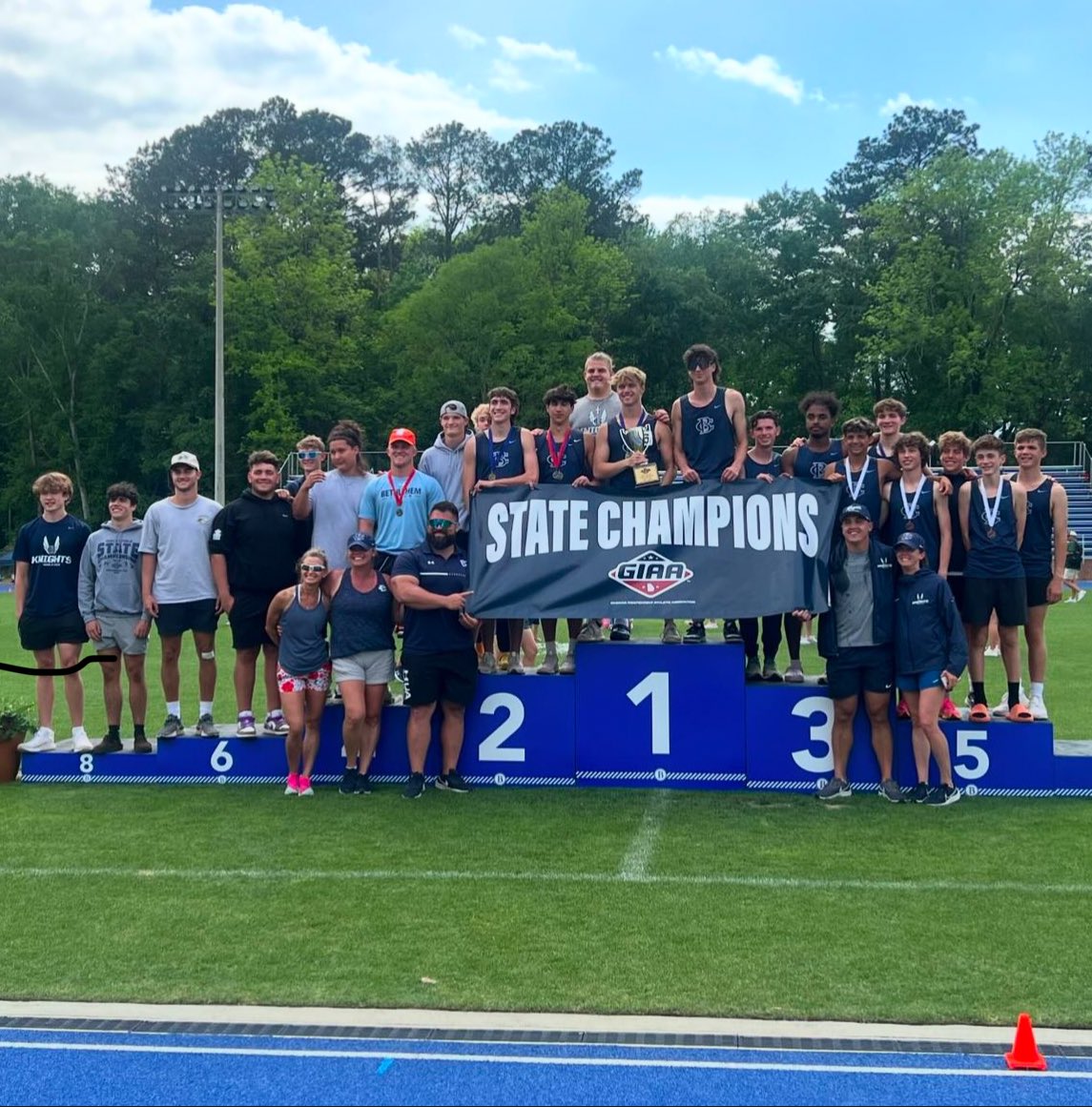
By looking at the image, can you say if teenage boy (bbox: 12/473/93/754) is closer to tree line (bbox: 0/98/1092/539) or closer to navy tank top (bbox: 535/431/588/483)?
navy tank top (bbox: 535/431/588/483)

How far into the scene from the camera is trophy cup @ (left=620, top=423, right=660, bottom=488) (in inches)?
305

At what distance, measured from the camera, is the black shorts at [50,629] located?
8156mm

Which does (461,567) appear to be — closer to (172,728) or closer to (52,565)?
(172,728)

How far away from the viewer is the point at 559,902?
217 inches

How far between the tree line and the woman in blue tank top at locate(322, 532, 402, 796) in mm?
39757

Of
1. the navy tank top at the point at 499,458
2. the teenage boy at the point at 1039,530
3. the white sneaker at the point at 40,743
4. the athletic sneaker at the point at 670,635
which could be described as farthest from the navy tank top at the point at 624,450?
the white sneaker at the point at 40,743

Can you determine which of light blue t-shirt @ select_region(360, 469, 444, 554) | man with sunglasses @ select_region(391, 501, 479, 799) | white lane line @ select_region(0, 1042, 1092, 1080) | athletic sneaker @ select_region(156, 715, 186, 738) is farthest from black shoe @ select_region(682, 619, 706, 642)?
white lane line @ select_region(0, 1042, 1092, 1080)

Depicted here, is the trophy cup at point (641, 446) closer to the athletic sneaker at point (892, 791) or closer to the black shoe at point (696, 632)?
the black shoe at point (696, 632)

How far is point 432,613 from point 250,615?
1.36 m

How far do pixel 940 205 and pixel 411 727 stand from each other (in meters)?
45.5

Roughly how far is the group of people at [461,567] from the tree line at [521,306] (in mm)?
39068

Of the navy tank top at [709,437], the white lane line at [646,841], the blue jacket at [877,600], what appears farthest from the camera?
the navy tank top at [709,437]

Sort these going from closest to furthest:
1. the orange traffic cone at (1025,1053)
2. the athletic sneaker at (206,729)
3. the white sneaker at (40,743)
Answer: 1. the orange traffic cone at (1025,1053)
2. the athletic sneaker at (206,729)
3. the white sneaker at (40,743)

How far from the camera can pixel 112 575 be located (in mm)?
8133
